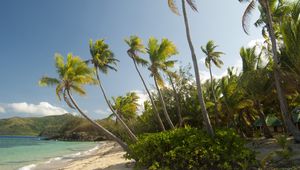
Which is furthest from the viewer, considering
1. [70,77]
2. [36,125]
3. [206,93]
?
[36,125]

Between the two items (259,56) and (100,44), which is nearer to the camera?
(100,44)

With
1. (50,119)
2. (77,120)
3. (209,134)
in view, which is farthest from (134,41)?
(50,119)

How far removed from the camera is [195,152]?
28.3 ft

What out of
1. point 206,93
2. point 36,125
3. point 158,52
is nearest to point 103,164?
point 158,52

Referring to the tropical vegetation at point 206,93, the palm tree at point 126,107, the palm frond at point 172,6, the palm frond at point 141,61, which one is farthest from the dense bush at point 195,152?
the palm tree at point 126,107

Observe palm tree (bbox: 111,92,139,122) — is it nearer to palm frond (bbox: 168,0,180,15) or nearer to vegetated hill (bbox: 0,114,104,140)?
palm frond (bbox: 168,0,180,15)

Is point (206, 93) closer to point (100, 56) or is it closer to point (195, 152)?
point (100, 56)

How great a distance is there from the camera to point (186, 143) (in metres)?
9.16

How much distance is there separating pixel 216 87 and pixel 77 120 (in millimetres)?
71767

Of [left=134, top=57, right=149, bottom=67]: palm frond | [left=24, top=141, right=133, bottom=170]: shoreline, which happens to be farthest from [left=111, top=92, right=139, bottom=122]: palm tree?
[left=134, top=57, right=149, bottom=67]: palm frond

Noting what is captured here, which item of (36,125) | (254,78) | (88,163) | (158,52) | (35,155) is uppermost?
(36,125)

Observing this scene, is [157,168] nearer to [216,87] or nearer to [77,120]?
[216,87]

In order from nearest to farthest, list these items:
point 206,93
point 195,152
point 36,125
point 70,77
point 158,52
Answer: point 195,152 < point 70,77 < point 158,52 < point 206,93 < point 36,125

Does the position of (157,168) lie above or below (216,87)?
below
